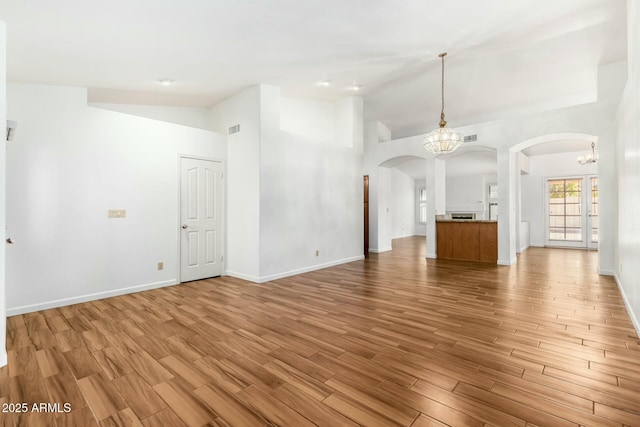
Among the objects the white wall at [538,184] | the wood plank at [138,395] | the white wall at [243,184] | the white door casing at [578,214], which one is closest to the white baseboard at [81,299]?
the white wall at [243,184]

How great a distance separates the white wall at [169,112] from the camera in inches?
201

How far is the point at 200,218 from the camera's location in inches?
210

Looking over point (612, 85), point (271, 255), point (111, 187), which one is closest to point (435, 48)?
point (612, 85)

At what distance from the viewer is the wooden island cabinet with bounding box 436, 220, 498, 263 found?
6904 mm

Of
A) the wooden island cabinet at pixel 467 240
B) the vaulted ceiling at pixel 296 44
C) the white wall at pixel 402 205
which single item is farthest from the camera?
the white wall at pixel 402 205

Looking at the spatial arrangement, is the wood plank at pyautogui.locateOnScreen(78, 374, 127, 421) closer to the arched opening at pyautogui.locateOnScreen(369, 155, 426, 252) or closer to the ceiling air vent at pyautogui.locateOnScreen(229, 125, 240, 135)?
the ceiling air vent at pyautogui.locateOnScreen(229, 125, 240, 135)

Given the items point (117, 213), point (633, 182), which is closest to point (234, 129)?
point (117, 213)

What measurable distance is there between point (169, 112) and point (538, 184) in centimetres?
1097

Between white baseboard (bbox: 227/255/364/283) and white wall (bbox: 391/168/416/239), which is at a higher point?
white wall (bbox: 391/168/416/239)

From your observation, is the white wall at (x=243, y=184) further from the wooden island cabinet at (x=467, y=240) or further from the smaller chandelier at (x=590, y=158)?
the smaller chandelier at (x=590, y=158)

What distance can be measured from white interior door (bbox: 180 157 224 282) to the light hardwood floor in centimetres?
90

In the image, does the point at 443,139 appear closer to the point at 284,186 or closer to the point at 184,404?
the point at 284,186

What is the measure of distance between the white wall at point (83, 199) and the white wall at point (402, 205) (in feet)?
30.7

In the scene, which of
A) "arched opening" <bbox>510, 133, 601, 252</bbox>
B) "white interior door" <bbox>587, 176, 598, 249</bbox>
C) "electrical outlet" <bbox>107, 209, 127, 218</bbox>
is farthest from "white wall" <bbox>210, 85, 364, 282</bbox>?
"white interior door" <bbox>587, 176, 598, 249</bbox>
